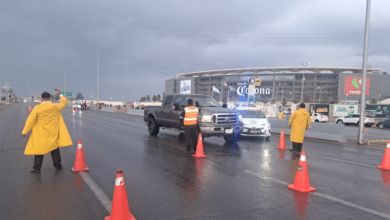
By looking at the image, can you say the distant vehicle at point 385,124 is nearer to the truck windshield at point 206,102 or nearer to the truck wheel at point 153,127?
the truck windshield at point 206,102

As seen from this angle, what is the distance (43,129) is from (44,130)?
30 mm

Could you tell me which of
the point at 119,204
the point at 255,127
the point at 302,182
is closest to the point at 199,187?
the point at 302,182

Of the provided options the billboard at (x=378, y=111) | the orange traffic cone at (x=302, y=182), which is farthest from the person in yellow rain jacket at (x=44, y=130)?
the billboard at (x=378, y=111)

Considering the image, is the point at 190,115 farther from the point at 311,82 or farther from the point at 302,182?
the point at 311,82

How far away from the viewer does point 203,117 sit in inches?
418

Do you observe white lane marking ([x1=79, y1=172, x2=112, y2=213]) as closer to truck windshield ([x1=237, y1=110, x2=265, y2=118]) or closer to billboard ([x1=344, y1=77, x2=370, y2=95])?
truck windshield ([x1=237, y1=110, x2=265, y2=118])

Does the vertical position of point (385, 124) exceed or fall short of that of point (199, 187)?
it falls short

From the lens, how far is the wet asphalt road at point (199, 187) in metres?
4.29

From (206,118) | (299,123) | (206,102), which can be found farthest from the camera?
(206,102)

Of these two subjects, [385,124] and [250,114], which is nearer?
[250,114]

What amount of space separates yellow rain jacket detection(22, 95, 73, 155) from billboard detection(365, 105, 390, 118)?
35681 millimetres

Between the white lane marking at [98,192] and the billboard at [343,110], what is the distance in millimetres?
36871

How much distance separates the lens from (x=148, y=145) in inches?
422

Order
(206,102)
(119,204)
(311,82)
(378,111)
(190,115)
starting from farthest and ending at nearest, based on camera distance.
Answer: (311,82) < (378,111) < (206,102) < (190,115) < (119,204)
